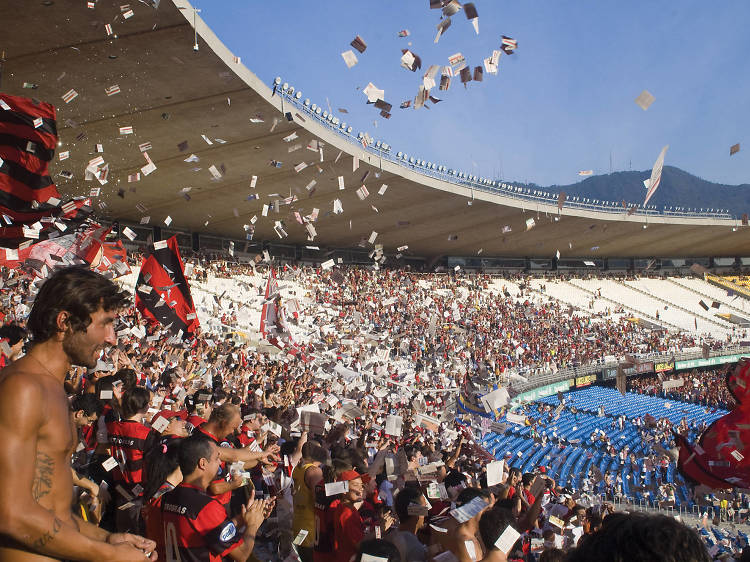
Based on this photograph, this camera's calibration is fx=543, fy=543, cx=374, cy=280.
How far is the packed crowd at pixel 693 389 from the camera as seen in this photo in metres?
26.6

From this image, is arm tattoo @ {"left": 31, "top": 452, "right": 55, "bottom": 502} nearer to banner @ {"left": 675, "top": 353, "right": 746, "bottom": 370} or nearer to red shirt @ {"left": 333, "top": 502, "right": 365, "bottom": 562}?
red shirt @ {"left": 333, "top": 502, "right": 365, "bottom": 562}

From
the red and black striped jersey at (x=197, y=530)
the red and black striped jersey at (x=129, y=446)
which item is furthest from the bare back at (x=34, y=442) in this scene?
the red and black striped jersey at (x=129, y=446)

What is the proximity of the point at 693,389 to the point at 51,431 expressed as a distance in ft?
106

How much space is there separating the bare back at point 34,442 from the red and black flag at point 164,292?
8.92 metres

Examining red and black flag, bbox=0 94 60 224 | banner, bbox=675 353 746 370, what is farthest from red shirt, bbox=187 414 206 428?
banner, bbox=675 353 746 370

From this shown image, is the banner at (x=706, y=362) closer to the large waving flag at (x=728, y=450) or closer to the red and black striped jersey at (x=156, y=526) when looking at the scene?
the large waving flag at (x=728, y=450)

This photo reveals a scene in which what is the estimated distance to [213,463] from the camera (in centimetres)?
270

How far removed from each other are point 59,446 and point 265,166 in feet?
56.8

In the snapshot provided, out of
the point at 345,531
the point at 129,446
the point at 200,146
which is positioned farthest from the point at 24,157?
the point at 200,146

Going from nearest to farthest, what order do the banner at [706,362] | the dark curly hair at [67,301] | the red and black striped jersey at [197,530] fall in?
the dark curly hair at [67,301] → the red and black striped jersey at [197,530] → the banner at [706,362]

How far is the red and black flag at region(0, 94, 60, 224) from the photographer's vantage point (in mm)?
6410

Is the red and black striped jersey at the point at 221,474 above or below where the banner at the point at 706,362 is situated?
above

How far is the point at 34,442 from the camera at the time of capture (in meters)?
1.57

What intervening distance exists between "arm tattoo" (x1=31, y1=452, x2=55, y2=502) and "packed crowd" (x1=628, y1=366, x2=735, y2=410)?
2929cm
